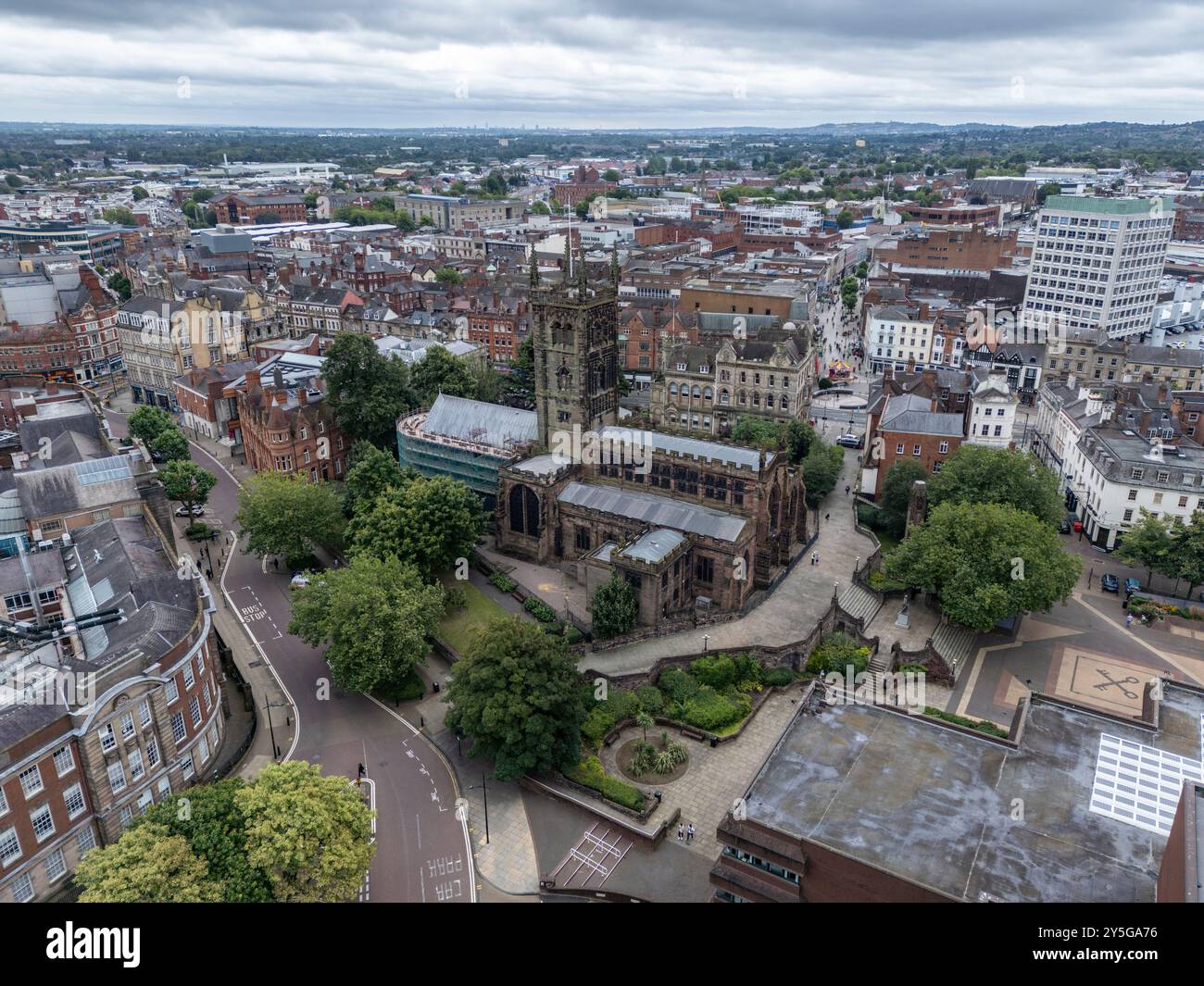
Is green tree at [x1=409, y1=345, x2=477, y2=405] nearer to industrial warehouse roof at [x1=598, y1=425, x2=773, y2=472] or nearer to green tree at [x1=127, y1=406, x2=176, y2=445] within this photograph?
green tree at [x1=127, y1=406, x2=176, y2=445]

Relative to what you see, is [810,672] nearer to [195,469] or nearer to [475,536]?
[475,536]

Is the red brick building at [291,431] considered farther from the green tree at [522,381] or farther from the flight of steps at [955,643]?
→ the flight of steps at [955,643]

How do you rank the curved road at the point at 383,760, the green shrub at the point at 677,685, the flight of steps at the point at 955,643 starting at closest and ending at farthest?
the curved road at the point at 383,760, the green shrub at the point at 677,685, the flight of steps at the point at 955,643

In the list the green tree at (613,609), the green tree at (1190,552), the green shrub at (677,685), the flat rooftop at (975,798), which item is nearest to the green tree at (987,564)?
the green tree at (1190,552)

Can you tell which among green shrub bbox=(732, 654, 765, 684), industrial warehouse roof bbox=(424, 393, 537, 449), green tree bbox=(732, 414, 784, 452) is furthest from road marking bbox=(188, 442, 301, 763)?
green tree bbox=(732, 414, 784, 452)

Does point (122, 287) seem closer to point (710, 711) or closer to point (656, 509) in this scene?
point (656, 509)

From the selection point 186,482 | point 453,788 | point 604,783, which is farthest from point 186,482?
point 604,783
